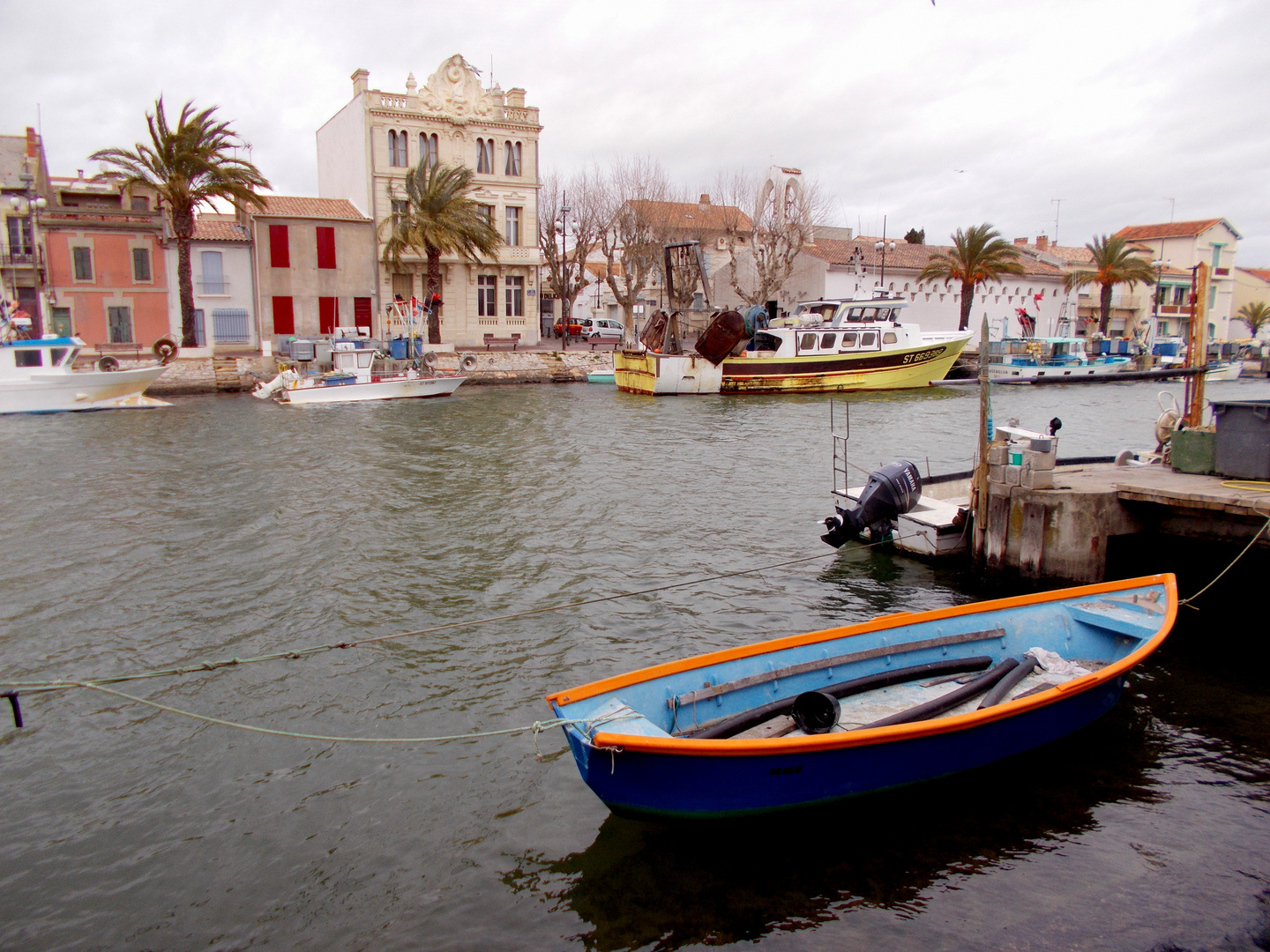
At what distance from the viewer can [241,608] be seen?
9.58 meters

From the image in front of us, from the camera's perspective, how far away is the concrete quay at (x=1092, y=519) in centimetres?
898

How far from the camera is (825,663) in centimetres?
636

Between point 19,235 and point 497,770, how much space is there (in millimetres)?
46028

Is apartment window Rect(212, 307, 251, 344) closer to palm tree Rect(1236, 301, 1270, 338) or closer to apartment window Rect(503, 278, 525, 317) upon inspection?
apartment window Rect(503, 278, 525, 317)

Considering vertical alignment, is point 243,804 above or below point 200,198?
below

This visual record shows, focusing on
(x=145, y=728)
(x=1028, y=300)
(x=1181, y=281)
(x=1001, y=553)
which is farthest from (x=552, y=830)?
(x=1181, y=281)

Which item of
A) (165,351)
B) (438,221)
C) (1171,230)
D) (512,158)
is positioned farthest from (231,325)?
(1171,230)

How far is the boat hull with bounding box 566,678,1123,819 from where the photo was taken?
4.85 meters

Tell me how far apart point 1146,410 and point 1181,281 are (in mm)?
47269

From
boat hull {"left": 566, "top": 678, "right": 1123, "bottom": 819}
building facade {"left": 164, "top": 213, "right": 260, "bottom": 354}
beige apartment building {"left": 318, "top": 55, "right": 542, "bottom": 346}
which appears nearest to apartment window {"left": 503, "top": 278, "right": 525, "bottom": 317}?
beige apartment building {"left": 318, "top": 55, "right": 542, "bottom": 346}

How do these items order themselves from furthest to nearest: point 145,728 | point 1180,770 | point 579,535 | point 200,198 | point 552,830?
point 200,198
point 579,535
point 145,728
point 1180,770
point 552,830

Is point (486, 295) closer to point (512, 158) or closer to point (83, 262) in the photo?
point (512, 158)

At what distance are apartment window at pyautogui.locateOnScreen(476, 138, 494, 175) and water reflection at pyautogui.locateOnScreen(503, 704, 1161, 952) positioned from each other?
42.9 m

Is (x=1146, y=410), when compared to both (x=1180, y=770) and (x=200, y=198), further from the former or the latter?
(x=200, y=198)
